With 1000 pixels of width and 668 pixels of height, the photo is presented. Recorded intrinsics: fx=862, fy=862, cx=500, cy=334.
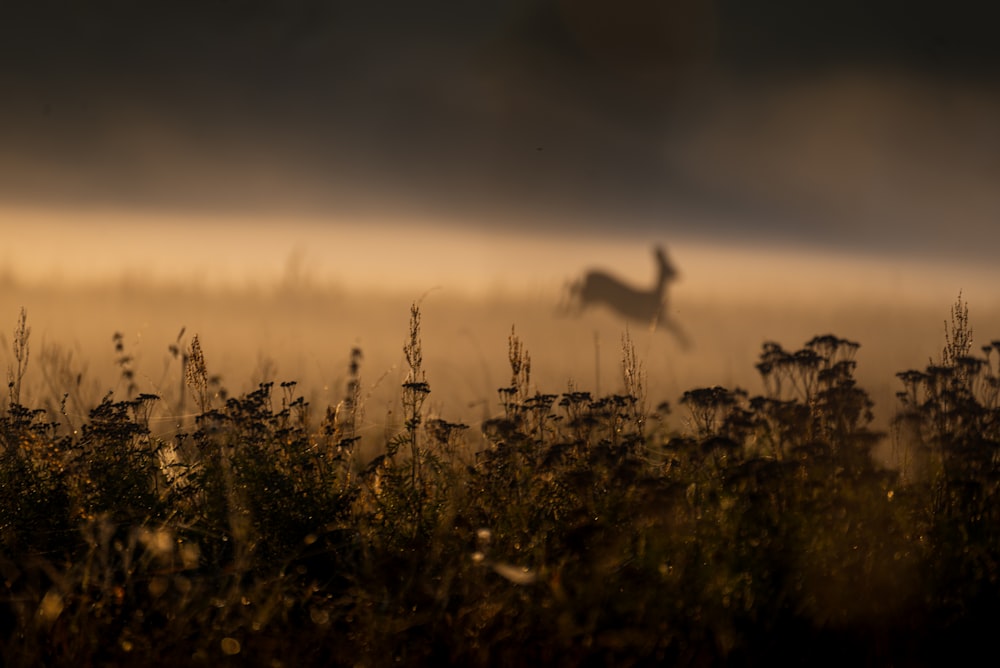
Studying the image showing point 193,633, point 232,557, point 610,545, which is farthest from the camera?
point 232,557

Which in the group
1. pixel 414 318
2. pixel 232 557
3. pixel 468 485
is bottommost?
pixel 232 557

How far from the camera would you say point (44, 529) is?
210 inches

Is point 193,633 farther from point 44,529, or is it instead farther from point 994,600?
point 994,600

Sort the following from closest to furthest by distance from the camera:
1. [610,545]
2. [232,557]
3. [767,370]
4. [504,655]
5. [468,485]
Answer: [504,655] < [610,545] < [232,557] < [468,485] < [767,370]

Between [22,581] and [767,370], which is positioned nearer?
[22,581]

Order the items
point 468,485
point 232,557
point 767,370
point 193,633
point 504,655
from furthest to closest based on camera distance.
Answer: point 767,370 < point 468,485 < point 232,557 < point 193,633 < point 504,655

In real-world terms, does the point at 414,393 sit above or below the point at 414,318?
below

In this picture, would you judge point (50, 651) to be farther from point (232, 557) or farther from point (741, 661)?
point (741, 661)

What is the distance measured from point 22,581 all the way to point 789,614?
4248 mm

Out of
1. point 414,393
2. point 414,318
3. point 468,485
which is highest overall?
point 414,318

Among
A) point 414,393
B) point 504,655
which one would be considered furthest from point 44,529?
point 504,655

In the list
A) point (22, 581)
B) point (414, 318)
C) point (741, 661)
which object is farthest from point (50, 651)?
point (741, 661)

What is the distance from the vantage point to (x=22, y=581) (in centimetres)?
492

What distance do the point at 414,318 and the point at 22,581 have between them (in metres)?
2.78
